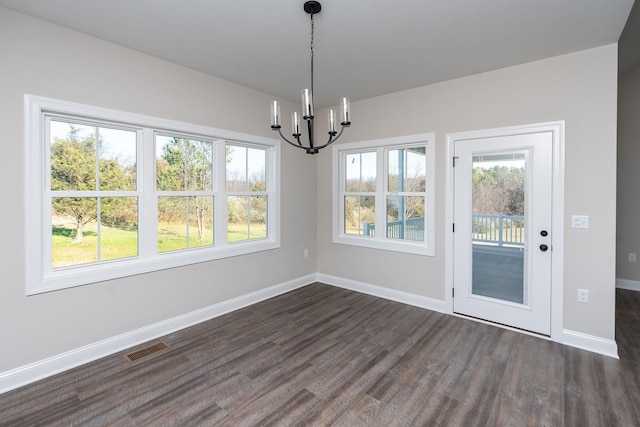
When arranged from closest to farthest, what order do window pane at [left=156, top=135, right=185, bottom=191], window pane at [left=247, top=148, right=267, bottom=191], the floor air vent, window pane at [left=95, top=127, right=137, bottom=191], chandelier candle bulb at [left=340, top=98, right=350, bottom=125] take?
chandelier candle bulb at [left=340, top=98, right=350, bottom=125], the floor air vent, window pane at [left=95, top=127, right=137, bottom=191], window pane at [left=156, top=135, right=185, bottom=191], window pane at [left=247, top=148, right=267, bottom=191]

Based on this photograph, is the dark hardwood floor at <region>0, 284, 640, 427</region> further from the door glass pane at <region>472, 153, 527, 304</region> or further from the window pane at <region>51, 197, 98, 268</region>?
the window pane at <region>51, 197, 98, 268</region>

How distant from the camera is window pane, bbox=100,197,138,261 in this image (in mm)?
2920

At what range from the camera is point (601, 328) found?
2.87m

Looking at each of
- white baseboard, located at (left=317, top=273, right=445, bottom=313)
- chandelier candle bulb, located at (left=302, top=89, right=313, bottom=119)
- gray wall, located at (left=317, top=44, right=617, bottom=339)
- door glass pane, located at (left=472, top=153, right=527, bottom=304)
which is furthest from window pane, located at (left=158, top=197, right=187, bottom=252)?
door glass pane, located at (left=472, top=153, right=527, bottom=304)

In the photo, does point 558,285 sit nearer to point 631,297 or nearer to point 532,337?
point 532,337

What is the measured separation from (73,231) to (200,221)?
1193 millimetres

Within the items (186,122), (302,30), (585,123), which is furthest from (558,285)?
(186,122)

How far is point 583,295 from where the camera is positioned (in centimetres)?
296

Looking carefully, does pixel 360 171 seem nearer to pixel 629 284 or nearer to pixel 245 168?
pixel 245 168

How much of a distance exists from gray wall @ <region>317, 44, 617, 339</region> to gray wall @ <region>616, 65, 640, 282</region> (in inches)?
94.7

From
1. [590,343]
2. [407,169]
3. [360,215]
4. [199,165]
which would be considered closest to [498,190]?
[407,169]

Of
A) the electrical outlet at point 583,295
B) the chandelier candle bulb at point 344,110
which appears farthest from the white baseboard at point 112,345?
the electrical outlet at point 583,295

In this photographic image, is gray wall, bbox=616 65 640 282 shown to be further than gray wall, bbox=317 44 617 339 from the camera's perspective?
Yes

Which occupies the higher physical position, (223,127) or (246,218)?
(223,127)
